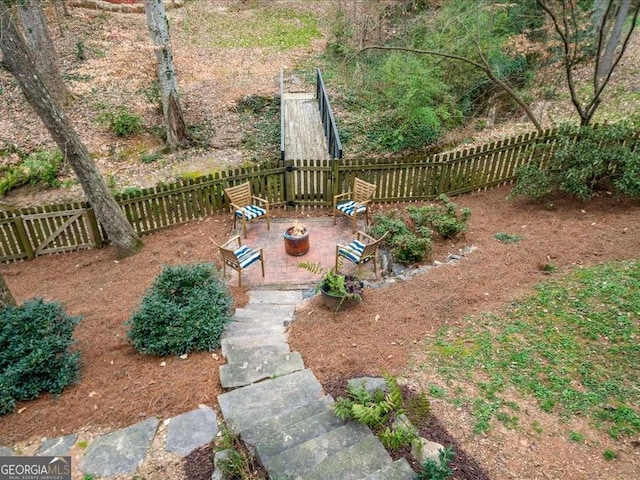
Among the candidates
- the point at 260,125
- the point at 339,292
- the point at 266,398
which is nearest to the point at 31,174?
the point at 260,125

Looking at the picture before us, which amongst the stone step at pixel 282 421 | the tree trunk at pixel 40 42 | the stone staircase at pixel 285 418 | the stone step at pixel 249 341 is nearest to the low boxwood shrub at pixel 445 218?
the stone staircase at pixel 285 418

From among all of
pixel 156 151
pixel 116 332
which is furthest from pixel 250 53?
pixel 116 332

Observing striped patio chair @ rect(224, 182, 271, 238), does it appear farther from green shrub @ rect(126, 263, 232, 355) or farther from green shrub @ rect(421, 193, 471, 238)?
green shrub @ rect(421, 193, 471, 238)

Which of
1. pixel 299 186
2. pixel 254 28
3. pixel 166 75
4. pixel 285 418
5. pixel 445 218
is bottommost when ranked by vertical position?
pixel 285 418

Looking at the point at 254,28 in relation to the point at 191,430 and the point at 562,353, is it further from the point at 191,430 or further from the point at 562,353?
the point at 191,430

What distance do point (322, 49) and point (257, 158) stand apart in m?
9.79

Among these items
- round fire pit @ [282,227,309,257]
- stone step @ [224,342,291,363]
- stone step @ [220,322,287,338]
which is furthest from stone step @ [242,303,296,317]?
round fire pit @ [282,227,309,257]

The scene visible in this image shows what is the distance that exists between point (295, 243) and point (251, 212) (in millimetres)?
1336

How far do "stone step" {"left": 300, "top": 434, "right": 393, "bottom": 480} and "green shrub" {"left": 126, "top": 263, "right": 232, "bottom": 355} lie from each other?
2.29m

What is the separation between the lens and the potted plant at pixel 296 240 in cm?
761

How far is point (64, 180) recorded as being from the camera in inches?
433

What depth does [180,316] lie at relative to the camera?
4.97 meters

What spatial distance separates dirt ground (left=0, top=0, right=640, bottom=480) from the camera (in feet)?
12.1

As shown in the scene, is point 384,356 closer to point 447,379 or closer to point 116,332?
point 447,379
